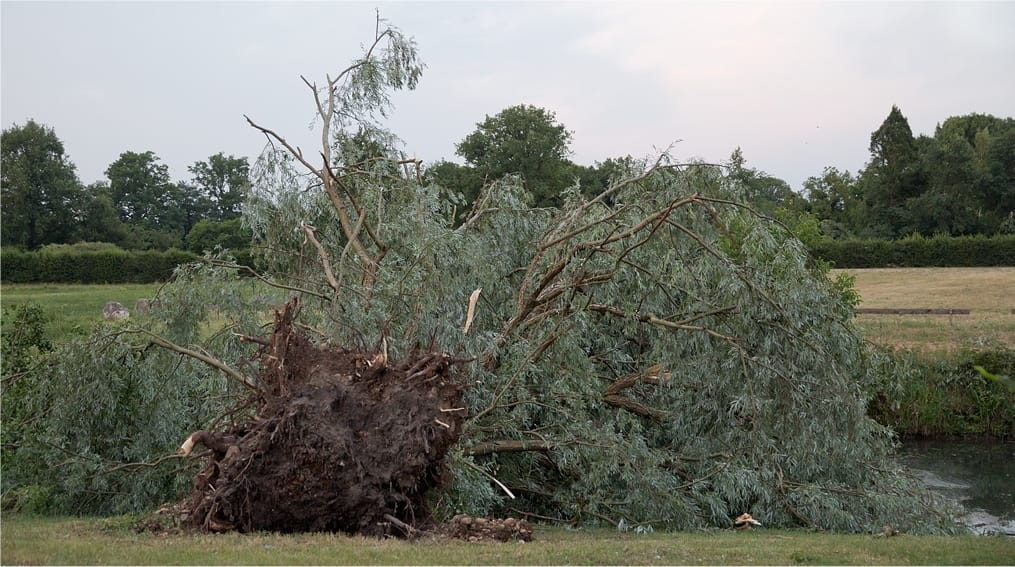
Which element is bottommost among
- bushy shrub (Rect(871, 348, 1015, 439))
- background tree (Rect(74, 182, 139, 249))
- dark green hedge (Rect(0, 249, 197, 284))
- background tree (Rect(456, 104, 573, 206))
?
bushy shrub (Rect(871, 348, 1015, 439))

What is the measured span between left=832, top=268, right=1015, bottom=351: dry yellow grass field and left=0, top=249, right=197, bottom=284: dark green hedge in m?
20.7

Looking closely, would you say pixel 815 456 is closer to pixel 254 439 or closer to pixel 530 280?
pixel 530 280

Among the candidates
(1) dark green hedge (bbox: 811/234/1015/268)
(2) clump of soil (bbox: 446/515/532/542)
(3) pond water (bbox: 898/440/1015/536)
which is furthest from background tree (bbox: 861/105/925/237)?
(2) clump of soil (bbox: 446/515/532/542)

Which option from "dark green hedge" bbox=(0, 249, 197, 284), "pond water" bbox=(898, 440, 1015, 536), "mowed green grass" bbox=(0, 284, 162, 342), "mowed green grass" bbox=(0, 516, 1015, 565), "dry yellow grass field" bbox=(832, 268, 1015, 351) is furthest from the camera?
"dark green hedge" bbox=(0, 249, 197, 284)

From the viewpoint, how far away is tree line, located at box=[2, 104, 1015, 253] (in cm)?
3403

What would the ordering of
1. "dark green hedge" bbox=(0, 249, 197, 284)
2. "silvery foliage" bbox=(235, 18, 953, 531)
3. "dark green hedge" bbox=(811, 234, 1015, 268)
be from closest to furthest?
"silvery foliage" bbox=(235, 18, 953, 531) → "dark green hedge" bbox=(0, 249, 197, 284) → "dark green hedge" bbox=(811, 234, 1015, 268)

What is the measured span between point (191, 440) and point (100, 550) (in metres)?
1.01

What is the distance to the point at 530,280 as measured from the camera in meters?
9.47

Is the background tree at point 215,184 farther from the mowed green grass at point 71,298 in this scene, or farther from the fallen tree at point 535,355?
the fallen tree at point 535,355

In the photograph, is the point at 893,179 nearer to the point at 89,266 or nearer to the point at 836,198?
the point at 836,198

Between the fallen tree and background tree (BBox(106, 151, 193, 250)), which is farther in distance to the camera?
background tree (BBox(106, 151, 193, 250))

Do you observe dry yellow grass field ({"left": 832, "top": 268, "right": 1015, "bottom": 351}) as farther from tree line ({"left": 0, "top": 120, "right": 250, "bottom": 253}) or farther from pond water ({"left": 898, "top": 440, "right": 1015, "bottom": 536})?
tree line ({"left": 0, "top": 120, "right": 250, "bottom": 253})

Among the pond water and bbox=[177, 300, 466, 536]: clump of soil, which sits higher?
bbox=[177, 300, 466, 536]: clump of soil

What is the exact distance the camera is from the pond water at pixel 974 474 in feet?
36.2
